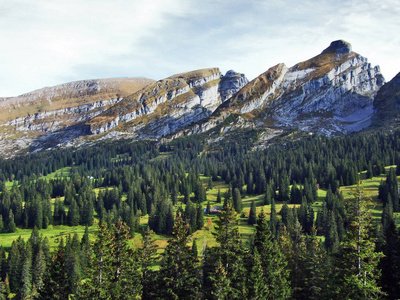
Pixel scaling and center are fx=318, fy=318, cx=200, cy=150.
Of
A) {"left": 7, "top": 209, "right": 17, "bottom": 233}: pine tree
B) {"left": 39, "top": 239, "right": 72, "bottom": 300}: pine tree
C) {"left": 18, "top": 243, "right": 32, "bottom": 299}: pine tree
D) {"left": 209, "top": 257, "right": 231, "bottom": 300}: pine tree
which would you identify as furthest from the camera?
{"left": 7, "top": 209, "right": 17, "bottom": 233}: pine tree

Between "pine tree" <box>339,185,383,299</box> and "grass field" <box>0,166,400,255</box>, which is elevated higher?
"pine tree" <box>339,185,383,299</box>

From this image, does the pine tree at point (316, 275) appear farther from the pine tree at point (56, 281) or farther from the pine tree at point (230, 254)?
the pine tree at point (56, 281)

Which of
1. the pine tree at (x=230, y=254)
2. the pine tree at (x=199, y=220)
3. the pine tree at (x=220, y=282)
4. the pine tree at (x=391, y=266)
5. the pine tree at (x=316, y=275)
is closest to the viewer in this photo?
the pine tree at (x=220, y=282)

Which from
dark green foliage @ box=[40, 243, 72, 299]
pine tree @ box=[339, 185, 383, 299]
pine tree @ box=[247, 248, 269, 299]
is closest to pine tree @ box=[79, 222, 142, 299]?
dark green foliage @ box=[40, 243, 72, 299]

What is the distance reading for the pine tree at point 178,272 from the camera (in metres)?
39.2

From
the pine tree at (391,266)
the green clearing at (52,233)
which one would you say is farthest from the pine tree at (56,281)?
the green clearing at (52,233)

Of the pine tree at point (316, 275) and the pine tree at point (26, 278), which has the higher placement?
the pine tree at point (316, 275)

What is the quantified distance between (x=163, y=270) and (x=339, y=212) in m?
94.2

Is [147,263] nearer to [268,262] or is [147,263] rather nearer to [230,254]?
[230,254]

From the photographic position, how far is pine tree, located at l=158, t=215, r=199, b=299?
129 ft

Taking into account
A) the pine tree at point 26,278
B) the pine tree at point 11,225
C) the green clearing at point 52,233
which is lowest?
the pine tree at point 26,278

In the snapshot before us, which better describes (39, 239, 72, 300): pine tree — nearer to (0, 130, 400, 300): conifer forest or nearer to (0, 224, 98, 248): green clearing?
(0, 130, 400, 300): conifer forest

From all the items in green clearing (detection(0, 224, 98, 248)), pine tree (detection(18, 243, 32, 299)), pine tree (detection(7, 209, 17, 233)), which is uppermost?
pine tree (detection(7, 209, 17, 233))

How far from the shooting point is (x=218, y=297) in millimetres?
36000
